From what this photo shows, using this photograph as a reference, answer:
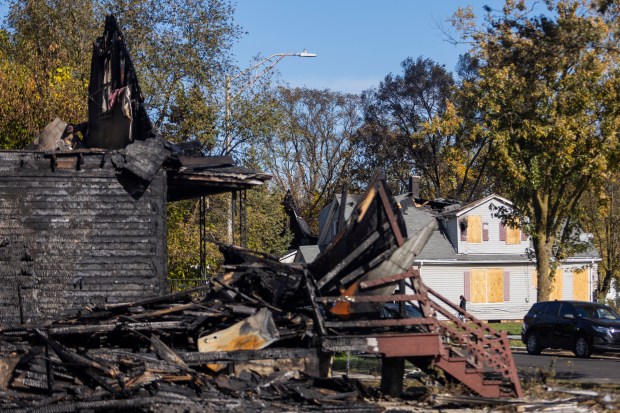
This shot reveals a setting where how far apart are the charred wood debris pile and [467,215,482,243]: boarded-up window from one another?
34.1 m

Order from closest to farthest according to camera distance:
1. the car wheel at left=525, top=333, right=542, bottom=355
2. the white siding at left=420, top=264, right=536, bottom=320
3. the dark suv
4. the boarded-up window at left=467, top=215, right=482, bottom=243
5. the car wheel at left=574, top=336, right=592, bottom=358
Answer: the dark suv, the car wheel at left=574, top=336, right=592, bottom=358, the car wheel at left=525, top=333, right=542, bottom=355, the white siding at left=420, top=264, right=536, bottom=320, the boarded-up window at left=467, top=215, right=482, bottom=243

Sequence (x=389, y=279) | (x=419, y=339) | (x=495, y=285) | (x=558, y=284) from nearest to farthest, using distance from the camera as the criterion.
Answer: (x=419, y=339)
(x=389, y=279)
(x=495, y=285)
(x=558, y=284)

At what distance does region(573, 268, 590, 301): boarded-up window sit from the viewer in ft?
158

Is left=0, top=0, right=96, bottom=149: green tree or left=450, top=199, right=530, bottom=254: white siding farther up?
left=0, top=0, right=96, bottom=149: green tree

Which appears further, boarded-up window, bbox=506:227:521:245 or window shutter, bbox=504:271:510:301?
boarded-up window, bbox=506:227:521:245

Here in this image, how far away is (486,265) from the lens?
46906 mm

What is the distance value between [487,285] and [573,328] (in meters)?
22.0

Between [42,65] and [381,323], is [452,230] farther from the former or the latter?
[381,323]

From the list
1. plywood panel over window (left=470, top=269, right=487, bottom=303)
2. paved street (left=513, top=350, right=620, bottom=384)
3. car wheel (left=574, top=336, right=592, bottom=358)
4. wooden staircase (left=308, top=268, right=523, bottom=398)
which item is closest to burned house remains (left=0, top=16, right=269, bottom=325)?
wooden staircase (left=308, top=268, right=523, bottom=398)

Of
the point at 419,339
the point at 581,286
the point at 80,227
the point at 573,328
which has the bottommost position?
the point at 573,328

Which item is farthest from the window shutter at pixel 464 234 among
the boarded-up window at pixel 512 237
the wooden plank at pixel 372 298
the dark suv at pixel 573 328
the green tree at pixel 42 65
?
the wooden plank at pixel 372 298

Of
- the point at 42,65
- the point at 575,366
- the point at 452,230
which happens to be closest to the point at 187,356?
the point at 575,366

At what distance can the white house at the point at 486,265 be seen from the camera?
152 feet

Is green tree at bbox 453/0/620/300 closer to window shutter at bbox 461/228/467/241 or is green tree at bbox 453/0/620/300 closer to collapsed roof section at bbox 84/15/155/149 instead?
collapsed roof section at bbox 84/15/155/149
